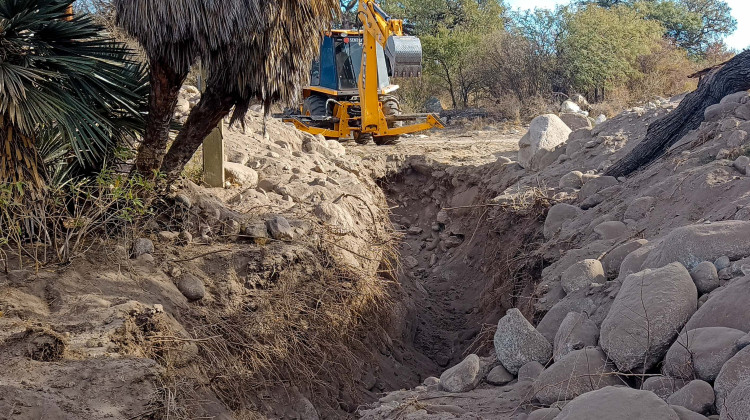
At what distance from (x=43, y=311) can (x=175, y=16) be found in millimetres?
2228

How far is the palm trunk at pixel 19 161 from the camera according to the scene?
16.8 feet

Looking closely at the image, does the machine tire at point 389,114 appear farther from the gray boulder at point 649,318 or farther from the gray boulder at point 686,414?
the gray boulder at point 686,414

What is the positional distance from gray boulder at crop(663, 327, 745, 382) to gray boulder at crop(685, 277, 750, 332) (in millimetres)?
103

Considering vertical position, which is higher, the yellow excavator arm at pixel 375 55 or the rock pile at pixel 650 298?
the yellow excavator arm at pixel 375 55

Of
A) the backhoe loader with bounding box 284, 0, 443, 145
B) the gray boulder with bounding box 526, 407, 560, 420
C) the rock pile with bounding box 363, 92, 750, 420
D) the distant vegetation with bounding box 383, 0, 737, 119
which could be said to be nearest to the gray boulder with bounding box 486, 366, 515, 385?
the rock pile with bounding box 363, 92, 750, 420

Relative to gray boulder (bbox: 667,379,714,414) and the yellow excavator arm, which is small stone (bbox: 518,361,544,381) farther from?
the yellow excavator arm

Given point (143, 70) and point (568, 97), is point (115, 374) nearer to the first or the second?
point (143, 70)

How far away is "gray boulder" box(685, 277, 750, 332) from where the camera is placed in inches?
147

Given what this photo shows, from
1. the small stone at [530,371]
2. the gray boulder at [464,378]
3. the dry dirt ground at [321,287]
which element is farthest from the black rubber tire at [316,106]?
the small stone at [530,371]

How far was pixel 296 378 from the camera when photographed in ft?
19.4

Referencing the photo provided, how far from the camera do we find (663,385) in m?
3.71

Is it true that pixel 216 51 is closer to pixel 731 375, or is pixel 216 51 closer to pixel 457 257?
pixel 731 375

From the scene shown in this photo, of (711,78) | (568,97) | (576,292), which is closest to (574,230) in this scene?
(576,292)

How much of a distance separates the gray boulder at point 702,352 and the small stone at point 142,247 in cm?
392
